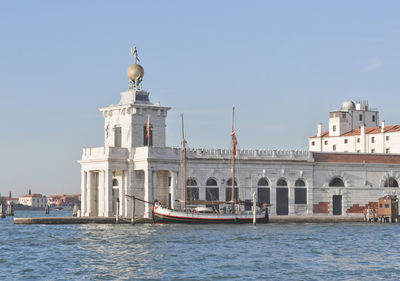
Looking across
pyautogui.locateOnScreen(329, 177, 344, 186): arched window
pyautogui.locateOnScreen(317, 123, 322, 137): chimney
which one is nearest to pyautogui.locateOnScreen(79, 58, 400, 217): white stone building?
pyautogui.locateOnScreen(329, 177, 344, 186): arched window

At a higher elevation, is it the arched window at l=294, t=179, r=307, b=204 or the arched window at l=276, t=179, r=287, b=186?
the arched window at l=276, t=179, r=287, b=186

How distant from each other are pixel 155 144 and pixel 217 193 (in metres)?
7.52

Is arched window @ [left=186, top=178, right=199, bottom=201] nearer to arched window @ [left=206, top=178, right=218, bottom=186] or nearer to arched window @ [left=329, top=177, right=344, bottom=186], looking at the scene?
arched window @ [left=206, top=178, right=218, bottom=186]

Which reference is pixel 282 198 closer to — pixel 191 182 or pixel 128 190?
pixel 191 182

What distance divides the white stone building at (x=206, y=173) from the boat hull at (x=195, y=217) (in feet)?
13.4

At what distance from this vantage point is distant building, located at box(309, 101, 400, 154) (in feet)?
361

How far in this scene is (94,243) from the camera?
58094 mm

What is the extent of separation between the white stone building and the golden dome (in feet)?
0.36

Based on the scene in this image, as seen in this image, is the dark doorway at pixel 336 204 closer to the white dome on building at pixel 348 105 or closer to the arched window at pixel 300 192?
the arched window at pixel 300 192

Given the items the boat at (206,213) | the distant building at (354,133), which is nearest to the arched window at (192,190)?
the boat at (206,213)

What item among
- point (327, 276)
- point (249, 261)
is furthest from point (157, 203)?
point (327, 276)

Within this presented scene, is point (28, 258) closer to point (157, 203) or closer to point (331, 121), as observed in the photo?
point (157, 203)

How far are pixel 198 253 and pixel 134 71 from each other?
36512 millimetres

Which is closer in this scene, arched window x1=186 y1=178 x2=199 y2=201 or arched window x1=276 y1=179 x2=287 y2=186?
arched window x1=186 y1=178 x2=199 y2=201
